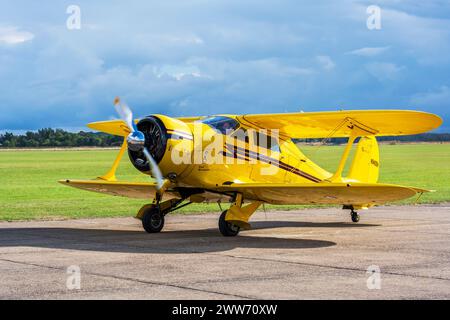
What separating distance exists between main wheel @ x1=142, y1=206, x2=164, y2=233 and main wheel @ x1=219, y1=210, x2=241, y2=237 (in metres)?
1.63

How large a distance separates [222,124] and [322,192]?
2.71 meters

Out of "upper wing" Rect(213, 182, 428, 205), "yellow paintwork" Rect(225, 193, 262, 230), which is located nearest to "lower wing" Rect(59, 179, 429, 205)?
"upper wing" Rect(213, 182, 428, 205)

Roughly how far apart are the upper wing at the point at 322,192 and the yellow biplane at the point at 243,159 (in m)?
0.02

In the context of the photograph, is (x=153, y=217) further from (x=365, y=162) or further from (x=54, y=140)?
(x=54, y=140)

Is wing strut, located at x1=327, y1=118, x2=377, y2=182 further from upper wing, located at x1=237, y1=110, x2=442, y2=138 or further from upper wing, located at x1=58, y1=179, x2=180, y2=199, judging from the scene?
upper wing, located at x1=58, y1=179, x2=180, y2=199

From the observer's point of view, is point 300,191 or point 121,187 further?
point 121,187

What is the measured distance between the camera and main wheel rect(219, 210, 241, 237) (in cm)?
1622

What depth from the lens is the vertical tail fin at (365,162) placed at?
20.2 metres

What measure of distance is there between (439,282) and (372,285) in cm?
101

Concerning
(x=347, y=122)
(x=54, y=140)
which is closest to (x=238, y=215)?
(x=347, y=122)

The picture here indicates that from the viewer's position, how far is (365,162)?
20.4 metres

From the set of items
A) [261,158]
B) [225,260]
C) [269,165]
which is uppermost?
[261,158]

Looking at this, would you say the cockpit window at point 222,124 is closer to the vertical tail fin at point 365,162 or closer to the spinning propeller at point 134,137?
the spinning propeller at point 134,137
